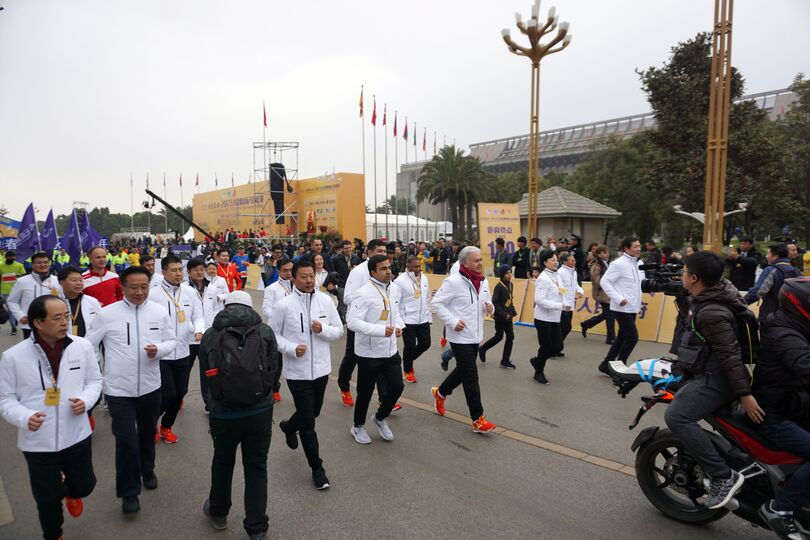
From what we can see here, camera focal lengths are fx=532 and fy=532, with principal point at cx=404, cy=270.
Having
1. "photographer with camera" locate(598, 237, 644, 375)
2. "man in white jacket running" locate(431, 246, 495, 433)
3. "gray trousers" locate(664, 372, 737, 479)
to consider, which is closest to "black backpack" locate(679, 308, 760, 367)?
"gray trousers" locate(664, 372, 737, 479)

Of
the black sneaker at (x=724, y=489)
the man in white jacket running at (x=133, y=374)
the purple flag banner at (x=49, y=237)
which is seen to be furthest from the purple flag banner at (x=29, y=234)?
the black sneaker at (x=724, y=489)

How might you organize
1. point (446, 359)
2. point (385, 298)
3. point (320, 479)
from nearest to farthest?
1. point (320, 479)
2. point (385, 298)
3. point (446, 359)

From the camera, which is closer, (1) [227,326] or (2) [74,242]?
(1) [227,326]

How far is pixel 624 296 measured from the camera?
7410mm

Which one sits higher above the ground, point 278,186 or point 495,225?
point 278,186

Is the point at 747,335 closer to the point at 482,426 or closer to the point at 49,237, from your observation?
the point at 482,426

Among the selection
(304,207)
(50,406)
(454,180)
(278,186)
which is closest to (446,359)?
(50,406)

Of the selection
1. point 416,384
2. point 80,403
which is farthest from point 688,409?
point 416,384

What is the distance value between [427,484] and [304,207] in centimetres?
3273

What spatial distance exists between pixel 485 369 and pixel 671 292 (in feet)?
13.2

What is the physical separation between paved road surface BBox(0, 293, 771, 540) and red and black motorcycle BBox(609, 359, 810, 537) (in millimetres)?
180

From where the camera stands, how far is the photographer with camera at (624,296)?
721cm

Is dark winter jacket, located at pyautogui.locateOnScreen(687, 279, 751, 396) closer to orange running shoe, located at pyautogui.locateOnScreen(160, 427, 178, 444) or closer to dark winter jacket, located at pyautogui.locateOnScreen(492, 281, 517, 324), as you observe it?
dark winter jacket, located at pyautogui.locateOnScreen(492, 281, 517, 324)

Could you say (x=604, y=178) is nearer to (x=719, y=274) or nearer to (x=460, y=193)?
(x=460, y=193)
